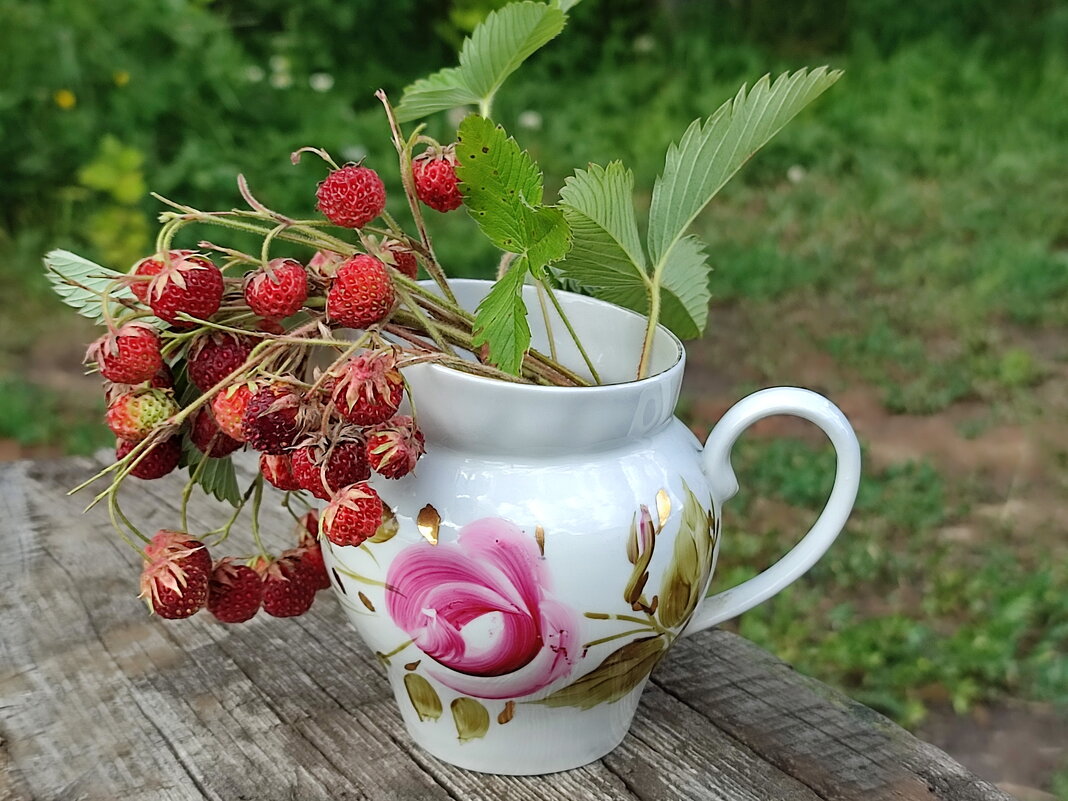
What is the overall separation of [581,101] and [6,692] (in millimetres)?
3188

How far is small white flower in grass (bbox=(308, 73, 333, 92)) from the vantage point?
326 centimetres

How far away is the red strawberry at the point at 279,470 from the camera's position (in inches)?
27.6

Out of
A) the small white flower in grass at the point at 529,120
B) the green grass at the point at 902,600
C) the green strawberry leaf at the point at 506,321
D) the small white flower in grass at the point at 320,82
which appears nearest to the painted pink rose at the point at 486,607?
the green strawberry leaf at the point at 506,321

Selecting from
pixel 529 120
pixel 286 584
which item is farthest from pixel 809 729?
pixel 529 120

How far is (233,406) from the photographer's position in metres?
0.67

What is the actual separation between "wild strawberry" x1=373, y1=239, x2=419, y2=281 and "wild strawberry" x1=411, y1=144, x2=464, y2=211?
0.04 meters

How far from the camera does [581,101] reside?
3.78 m

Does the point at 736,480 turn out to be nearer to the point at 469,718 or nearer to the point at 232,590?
the point at 469,718

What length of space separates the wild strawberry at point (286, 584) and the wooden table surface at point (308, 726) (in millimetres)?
95

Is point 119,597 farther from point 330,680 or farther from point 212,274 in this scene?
point 212,274

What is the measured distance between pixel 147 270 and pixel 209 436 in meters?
0.12

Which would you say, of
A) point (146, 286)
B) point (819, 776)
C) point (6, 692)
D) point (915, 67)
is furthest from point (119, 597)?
point (915, 67)

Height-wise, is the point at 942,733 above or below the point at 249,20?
below

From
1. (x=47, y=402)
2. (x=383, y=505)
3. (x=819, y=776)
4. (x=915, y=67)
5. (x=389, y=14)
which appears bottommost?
(x=47, y=402)
